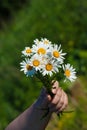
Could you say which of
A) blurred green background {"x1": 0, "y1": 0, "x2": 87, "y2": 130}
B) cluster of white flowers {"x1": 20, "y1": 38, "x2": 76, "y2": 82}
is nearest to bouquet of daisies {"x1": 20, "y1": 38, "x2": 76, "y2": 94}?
cluster of white flowers {"x1": 20, "y1": 38, "x2": 76, "y2": 82}

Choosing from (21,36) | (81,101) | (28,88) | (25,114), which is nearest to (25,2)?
(21,36)

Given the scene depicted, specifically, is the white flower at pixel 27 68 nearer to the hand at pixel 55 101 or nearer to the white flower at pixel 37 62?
the white flower at pixel 37 62

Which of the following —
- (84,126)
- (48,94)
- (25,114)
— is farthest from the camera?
(84,126)

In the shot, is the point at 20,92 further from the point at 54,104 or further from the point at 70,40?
the point at 54,104

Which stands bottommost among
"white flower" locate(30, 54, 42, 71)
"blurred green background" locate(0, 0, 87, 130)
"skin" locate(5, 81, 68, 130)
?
"skin" locate(5, 81, 68, 130)

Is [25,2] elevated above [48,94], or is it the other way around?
[25,2]

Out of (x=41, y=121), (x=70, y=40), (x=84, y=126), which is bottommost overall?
(x=41, y=121)

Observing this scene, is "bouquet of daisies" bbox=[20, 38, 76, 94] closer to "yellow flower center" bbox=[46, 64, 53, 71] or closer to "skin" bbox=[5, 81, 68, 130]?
"yellow flower center" bbox=[46, 64, 53, 71]
